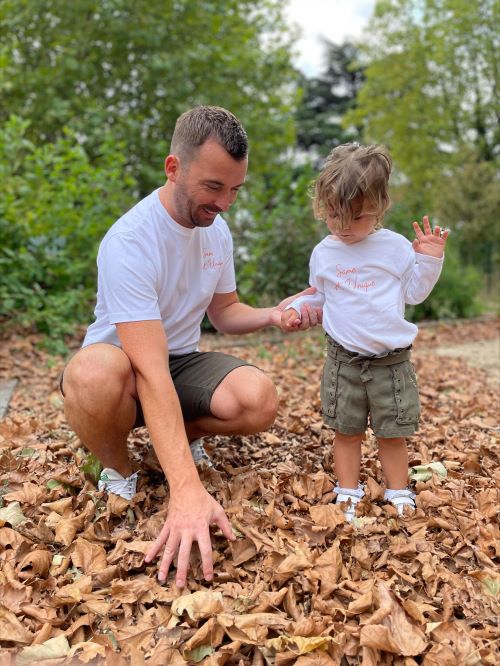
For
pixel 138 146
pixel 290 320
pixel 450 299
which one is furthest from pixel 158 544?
pixel 138 146

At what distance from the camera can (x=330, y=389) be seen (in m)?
2.47

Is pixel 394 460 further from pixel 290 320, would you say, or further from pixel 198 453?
pixel 198 453

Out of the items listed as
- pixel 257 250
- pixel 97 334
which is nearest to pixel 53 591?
pixel 97 334

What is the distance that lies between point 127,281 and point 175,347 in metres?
0.54

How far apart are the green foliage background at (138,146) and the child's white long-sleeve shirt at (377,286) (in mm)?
339

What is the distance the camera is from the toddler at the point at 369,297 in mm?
2283

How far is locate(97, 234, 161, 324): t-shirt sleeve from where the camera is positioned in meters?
2.29

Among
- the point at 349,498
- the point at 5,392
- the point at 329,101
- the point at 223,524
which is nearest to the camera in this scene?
the point at 223,524

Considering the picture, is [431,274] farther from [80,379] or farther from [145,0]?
[145,0]

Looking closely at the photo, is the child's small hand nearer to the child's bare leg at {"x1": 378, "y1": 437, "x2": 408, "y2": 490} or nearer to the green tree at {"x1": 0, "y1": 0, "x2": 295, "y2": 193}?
the child's bare leg at {"x1": 378, "y1": 437, "x2": 408, "y2": 490}

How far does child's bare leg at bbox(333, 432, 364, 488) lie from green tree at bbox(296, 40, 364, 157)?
3216cm

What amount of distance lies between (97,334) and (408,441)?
1615 mm

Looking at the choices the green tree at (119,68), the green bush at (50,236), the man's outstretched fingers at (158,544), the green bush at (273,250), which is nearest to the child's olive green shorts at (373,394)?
the man's outstretched fingers at (158,544)

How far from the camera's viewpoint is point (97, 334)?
2637 millimetres
